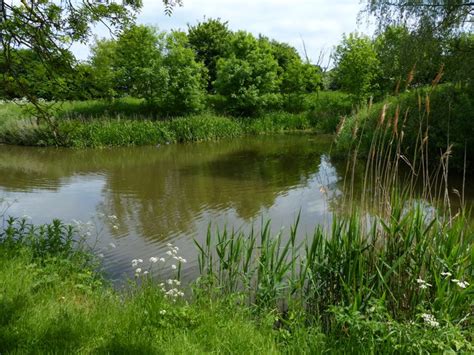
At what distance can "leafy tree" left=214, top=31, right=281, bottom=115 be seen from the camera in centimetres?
2583

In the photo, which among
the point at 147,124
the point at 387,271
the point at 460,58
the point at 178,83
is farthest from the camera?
the point at 178,83

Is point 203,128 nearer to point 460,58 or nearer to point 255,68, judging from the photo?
point 255,68

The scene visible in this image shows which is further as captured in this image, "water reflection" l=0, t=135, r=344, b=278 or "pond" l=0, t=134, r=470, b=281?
"water reflection" l=0, t=135, r=344, b=278

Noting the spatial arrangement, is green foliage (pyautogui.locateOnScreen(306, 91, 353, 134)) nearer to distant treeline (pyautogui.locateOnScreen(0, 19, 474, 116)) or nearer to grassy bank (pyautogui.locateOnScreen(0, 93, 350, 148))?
grassy bank (pyautogui.locateOnScreen(0, 93, 350, 148))

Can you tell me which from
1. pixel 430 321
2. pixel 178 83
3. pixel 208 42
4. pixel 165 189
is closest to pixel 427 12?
pixel 165 189

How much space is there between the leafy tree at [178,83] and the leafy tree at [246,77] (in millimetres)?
2056

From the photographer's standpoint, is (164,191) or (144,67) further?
(144,67)

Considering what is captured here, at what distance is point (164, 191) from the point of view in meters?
11.6

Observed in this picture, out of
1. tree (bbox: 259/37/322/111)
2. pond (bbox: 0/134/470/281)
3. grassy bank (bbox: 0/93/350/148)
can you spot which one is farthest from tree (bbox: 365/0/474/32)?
tree (bbox: 259/37/322/111)

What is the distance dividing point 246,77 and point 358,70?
6.37 m

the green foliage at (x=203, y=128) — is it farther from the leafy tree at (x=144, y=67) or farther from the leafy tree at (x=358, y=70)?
the leafy tree at (x=358, y=70)

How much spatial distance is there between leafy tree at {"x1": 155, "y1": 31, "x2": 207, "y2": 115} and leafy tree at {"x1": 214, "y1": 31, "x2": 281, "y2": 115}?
2.06 meters

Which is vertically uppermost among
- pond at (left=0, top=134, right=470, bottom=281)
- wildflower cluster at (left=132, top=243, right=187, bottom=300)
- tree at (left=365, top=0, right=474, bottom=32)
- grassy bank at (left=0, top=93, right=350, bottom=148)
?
tree at (left=365, top=0, right=474, bottom=32)

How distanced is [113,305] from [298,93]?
27.1m
